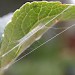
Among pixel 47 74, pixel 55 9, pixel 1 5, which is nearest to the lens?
pixel 55 9

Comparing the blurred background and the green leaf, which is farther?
the blurred background

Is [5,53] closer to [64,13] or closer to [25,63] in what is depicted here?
[64,13]

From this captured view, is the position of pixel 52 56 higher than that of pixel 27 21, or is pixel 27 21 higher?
pixel 27 21

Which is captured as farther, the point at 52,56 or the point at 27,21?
the point at 52,56

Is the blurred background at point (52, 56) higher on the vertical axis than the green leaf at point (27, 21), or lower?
lower

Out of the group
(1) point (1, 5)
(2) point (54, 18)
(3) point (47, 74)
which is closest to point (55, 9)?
(2) point (54, 18)

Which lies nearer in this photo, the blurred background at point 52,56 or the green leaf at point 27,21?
the green leaf at point 27,21

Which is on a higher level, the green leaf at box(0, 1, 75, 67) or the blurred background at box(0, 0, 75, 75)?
the green leaf at box(0, 1, 75, 67)

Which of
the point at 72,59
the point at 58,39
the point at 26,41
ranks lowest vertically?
the point at 72,59
